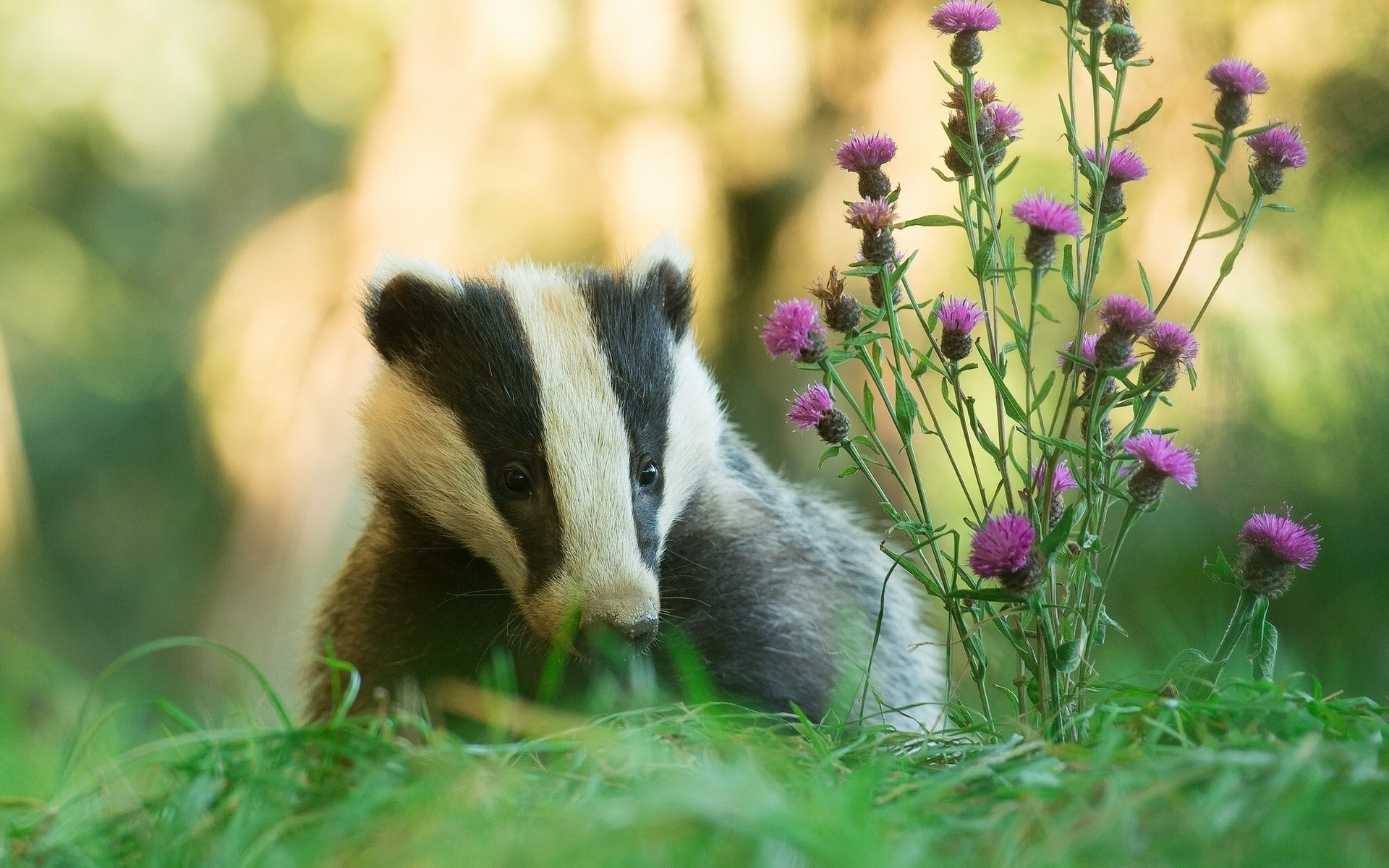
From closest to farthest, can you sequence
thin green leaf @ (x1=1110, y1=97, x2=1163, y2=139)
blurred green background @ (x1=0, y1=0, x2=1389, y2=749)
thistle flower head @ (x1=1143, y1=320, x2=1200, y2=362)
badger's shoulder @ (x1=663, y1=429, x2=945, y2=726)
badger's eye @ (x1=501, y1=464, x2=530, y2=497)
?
thin green leaf @ (x1=1110, y1=97, x2=1163, y2=139) → thistle flower head @ (x1=1143, y1=320, x2=1200, y2=362) → badger's eye @ (x1=501, y1=464, x2=530, y2=497) → badger's shoulder @ (x1=663, y1=429, x2=945, y2=726) → blurred green background @ (x1=0, y1=0, x2=1389, y2=749)

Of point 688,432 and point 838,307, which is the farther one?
point 688,432

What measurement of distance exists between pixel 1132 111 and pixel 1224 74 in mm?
2813

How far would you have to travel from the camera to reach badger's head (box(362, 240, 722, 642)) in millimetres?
1931

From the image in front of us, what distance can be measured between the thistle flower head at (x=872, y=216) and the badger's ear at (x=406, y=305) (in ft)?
2.77

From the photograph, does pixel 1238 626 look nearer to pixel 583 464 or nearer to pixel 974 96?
pixel 974 96

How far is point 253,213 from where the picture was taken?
7.47 metres

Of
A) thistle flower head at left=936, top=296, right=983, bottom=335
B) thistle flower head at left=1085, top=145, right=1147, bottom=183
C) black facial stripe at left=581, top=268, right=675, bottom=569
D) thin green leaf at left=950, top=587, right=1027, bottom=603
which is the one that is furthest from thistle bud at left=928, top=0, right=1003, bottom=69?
black facial stripe at left=581, top=268, right=675, bottom=569

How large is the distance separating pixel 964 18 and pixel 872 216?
0.29 metres

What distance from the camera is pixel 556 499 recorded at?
1978mm

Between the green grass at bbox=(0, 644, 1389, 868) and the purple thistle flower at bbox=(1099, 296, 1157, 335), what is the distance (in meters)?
0.47

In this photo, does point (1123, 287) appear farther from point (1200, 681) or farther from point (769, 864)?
point (769, 864)

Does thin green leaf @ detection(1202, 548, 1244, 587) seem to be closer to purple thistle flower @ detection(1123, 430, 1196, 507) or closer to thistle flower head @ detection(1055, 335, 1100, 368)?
purple thistle flower @ detection(1123, 430, 1196, 507)

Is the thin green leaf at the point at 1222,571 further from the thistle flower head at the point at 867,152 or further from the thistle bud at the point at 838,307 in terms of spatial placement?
the thistle flower head at the point at 867,152

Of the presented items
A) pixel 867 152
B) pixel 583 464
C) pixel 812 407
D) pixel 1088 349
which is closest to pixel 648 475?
pixel 583 464
